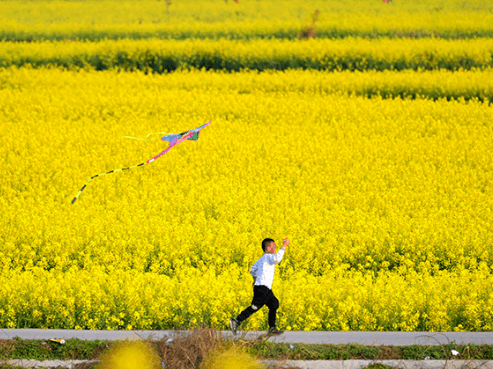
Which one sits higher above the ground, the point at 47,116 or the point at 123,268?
the point at 47,116

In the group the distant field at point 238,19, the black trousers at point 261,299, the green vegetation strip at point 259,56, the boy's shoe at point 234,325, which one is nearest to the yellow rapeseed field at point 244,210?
the boy's shoe at point 234,325

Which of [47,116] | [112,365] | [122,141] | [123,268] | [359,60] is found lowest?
[112,365]

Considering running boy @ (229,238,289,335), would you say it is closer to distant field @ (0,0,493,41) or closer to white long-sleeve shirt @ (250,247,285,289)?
white long-sleeve shirt @ (250,247,285,289)

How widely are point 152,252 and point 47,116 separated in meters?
8.08

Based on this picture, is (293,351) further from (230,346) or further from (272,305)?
(230,346)

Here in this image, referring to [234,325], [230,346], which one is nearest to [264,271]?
[234,325]

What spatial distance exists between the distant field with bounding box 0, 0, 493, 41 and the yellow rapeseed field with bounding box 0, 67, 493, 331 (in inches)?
365

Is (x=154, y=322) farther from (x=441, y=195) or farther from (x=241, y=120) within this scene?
(x=241, y=120)

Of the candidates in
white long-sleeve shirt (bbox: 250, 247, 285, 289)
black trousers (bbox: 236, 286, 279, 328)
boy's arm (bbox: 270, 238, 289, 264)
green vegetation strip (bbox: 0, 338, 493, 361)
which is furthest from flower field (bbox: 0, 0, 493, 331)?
boy's arm (bbox: 270, 238, 289, 264)

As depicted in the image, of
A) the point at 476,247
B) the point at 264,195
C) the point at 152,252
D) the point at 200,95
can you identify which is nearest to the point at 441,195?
the point at 476,247

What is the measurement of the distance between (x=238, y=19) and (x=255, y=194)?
70.1ft

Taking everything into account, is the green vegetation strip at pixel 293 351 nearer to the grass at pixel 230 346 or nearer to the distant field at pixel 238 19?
the grass at pixel 230 346

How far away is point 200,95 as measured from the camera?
51.2 ft

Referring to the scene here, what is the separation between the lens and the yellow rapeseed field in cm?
607
